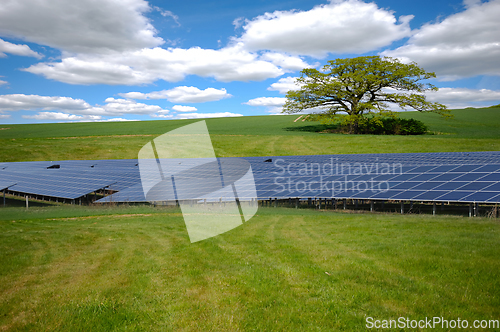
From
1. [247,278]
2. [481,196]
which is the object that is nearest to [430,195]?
[481,196]

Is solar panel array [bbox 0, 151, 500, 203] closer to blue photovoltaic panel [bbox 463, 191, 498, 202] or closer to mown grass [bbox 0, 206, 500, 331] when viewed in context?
blue photovoltaic panel [bbox 463, 191, 498, 202]

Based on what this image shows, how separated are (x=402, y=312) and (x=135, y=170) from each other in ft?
110

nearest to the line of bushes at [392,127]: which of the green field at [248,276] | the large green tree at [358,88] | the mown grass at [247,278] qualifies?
the large green tree at [358,88]

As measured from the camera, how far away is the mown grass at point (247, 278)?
6.18 metres

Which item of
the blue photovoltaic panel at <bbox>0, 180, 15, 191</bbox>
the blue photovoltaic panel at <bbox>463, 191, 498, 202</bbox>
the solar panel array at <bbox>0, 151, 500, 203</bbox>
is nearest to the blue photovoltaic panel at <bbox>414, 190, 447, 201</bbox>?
the solar panel array at <bbox>0, 151, 500, 203</bbox>

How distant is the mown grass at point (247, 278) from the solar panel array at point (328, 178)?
6.07m

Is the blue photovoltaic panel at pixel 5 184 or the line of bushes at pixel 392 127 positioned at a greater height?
the line of bushes at pixel 392 127

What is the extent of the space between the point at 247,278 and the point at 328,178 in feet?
61.1

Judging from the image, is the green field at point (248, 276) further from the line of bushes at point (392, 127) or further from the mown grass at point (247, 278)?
the line of bushes at point (392, 127)

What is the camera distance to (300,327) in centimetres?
582

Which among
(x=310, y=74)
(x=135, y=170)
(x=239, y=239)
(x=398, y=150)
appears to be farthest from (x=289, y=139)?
(x=239, y=239)

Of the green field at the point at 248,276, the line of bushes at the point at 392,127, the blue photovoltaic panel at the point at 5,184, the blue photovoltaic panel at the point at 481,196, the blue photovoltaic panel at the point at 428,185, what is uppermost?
the line of bushes at the point at 392,127

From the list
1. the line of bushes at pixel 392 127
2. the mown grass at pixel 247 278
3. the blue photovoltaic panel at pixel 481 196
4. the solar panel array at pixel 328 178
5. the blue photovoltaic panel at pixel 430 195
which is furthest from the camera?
the line of bushes at pixel 392 127

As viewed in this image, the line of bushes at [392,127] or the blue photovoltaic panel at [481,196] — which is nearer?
the blue photovoltaic panel at [481,196]
